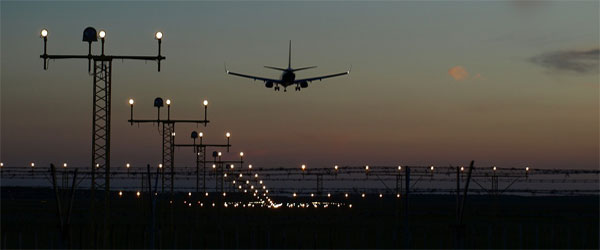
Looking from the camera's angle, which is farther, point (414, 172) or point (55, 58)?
point (414, 172)

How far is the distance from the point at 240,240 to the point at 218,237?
1.63m

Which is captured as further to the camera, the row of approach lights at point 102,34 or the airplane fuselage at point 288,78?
the airplane fuselage at point 288,78

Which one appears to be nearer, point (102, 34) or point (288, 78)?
point (102, 34)

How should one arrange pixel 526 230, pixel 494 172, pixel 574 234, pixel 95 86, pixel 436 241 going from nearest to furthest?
pixel 95 86, pixel 436 241, pixel 574 234, pixel 526 230, pixel 494 172

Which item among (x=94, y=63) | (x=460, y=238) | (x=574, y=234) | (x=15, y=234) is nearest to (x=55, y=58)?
(x=94, y=63)

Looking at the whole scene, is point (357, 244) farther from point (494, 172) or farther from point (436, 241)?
point (494, 172)

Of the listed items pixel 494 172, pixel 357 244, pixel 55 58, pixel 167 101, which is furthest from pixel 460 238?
pixel 494 172

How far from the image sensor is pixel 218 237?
55344 mm

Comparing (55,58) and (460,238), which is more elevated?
(55,58)

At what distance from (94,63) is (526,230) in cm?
4522

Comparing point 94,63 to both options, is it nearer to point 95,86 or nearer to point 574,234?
point 95,86

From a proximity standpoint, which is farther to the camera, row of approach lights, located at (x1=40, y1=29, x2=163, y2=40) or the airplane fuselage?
the airplane fuselage

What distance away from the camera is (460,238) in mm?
37219

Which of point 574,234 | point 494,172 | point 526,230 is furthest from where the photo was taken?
point 494,172
